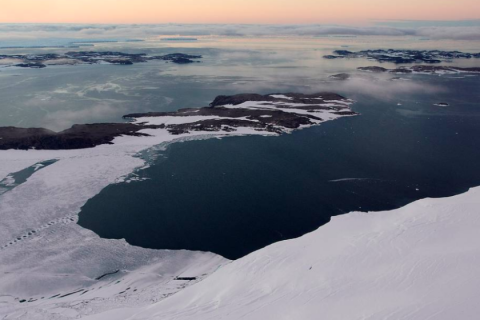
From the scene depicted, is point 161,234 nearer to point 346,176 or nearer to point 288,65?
point 346,176

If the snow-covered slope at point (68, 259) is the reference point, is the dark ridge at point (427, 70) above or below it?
above

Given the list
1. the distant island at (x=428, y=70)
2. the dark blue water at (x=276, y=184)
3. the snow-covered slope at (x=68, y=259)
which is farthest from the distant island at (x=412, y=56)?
the snow-covered slope at (x=68, y=259)

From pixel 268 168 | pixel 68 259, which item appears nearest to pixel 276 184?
pixel 268 168

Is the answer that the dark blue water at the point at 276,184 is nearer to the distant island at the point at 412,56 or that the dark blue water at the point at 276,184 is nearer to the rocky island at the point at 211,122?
the rocky island at the point at 211,122

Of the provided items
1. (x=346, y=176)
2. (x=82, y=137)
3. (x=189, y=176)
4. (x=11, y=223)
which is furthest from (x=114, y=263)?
(x=82, y=137)

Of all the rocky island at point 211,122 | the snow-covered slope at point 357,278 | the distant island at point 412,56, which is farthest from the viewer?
the distant island at point 412,56

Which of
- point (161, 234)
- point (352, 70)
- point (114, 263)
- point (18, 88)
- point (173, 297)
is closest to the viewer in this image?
point (173, 297)
